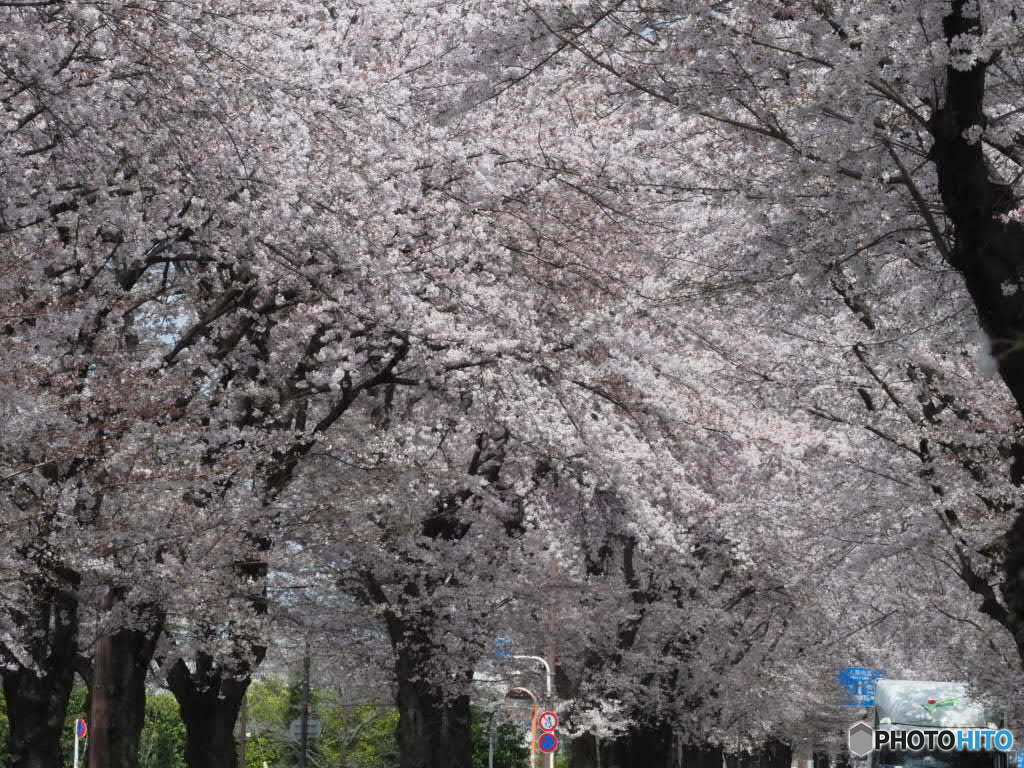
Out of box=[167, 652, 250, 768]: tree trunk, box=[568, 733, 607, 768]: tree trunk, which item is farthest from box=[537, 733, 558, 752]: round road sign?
box=[167, 652, 250, 768]: tree trunk

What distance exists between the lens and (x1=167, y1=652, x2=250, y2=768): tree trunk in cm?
1764

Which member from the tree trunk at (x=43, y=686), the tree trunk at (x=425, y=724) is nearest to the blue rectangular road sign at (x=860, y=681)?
the tree trunk at (x=425, y=724)

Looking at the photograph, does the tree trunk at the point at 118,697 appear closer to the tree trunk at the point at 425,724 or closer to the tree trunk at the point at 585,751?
the tree trunk at the point at 425,724

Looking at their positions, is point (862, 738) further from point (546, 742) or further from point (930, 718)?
point (546, 742)

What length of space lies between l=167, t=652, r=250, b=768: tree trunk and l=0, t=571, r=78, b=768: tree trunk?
10.4 ft

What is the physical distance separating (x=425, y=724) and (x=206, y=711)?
5.49 metres

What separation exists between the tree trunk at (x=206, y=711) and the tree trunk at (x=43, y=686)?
3159mm

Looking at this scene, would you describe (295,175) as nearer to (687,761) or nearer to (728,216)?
(728,216)

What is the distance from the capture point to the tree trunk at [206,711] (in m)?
17.6

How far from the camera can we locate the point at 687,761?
40656 millimetres

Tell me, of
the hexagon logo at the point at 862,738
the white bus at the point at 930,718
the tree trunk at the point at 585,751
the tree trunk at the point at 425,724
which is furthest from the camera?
the tree trunk at the point at 585,751

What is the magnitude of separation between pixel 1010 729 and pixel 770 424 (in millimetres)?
10995

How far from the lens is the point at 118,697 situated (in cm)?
1494

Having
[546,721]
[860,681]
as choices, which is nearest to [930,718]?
[546,721]
